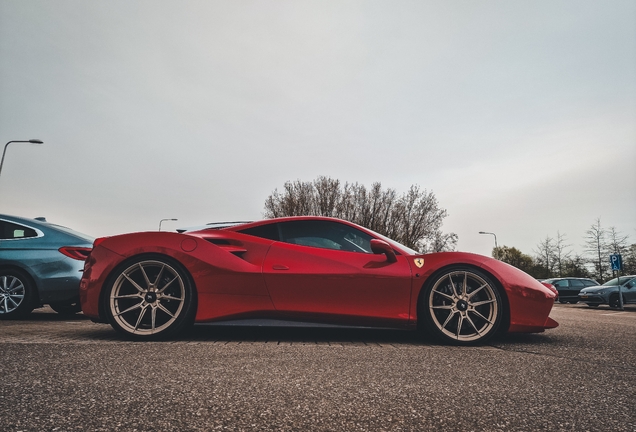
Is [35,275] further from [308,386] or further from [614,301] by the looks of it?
[614,301]

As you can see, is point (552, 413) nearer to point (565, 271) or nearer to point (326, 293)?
point (326, 293)

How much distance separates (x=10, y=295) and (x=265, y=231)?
3888 mm

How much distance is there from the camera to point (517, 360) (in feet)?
8.55

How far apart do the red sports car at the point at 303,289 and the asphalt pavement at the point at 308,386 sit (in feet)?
1.11

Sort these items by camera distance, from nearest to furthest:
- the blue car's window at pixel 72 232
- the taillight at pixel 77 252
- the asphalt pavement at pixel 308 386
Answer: the asphalt pavement at pixel 308 386 → the taillight at pixel 77 252 → the blue car's window at pixel 72 232

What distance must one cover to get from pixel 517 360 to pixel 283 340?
1733 mm

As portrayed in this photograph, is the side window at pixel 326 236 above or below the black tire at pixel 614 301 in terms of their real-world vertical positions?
above

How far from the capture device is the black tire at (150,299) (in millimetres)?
3406

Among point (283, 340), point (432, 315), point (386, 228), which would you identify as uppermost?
point (386, 228)

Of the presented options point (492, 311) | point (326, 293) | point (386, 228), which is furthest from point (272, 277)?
point (386, 228)

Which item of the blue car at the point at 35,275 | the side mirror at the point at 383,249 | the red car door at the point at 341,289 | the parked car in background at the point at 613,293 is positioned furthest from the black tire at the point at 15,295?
the parked car in background at the point at 613,293

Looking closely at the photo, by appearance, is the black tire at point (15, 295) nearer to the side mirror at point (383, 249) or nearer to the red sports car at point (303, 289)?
the red sports car at point (303, 289)

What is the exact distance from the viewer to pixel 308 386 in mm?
1834

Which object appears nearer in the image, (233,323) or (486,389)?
(486,389)
